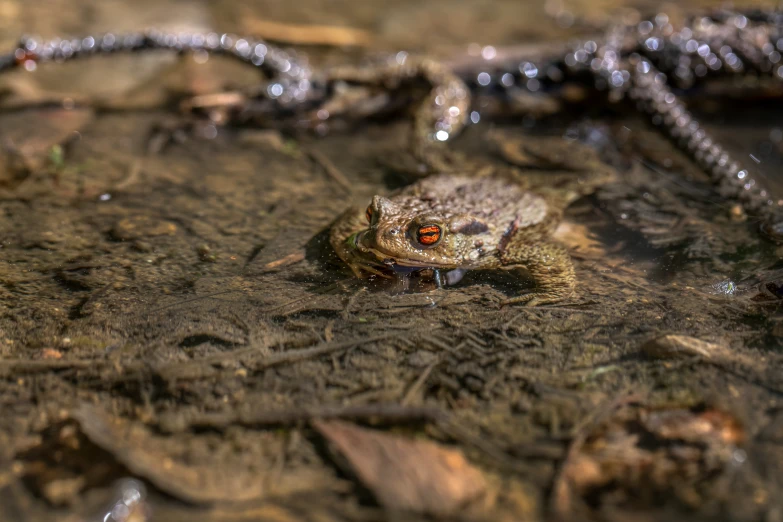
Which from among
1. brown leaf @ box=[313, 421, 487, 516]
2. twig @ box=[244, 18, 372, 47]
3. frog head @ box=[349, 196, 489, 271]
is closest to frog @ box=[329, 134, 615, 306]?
frog head @ box=[349, 196, 489, 271]

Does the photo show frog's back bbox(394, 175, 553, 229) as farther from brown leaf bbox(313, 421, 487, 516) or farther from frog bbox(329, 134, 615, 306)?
brown leaf bbox(313, 421, 487, 516)

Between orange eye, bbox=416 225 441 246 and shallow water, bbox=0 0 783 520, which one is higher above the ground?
orange eye, bbox=416 225 441 246

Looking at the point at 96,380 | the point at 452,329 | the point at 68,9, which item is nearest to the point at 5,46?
the point at 68,9

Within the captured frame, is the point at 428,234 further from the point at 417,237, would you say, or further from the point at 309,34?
the point at 309,34

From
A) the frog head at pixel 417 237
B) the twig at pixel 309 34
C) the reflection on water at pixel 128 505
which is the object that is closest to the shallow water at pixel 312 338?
the reflection on water at pixel 128 505

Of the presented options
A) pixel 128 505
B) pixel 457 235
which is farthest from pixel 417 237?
pixel 128 505

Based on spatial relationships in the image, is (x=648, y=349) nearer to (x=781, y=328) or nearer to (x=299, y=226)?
(x=781, y=328)
